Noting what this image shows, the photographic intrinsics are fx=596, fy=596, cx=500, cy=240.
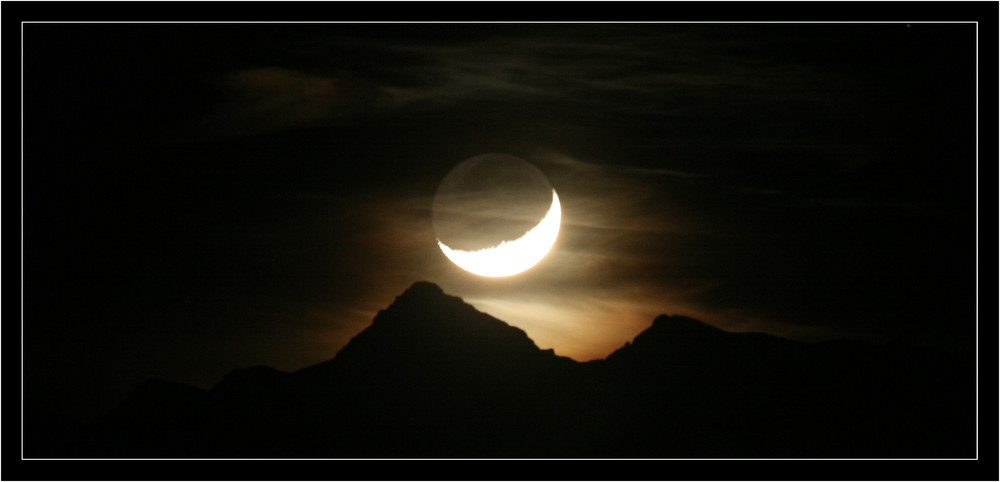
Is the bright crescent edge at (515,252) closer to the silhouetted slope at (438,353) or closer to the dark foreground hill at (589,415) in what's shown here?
the silhouetted slope at (438,353)

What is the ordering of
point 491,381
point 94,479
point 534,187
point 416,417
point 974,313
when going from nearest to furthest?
1. point 94,479
2. point 974,313
3. point 416,417
4. point 534,187
5. point 491,381

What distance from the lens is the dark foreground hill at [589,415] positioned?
506cm

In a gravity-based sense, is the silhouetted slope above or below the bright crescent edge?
below

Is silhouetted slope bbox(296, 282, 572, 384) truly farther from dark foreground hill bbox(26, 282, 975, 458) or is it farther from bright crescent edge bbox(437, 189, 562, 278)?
bright crescent edge bbox(437, 189, 562, 278)

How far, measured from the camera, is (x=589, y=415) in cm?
679

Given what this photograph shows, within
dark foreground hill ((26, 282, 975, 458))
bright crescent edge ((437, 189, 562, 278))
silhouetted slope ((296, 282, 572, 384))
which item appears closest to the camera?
dark foreground hill ((26, 282, 975, 458))

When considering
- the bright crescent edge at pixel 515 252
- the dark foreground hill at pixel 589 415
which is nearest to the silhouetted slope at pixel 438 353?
the dark foreground hill at pixel 589 415

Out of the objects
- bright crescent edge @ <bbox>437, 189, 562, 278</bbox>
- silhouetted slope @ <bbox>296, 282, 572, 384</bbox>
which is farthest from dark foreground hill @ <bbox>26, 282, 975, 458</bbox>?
bright crescent edge @ <bbox>437, 189, 562, 278</bbox>

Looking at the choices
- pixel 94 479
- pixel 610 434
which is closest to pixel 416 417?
Answer: pixel 610 434

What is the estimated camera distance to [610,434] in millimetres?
6000

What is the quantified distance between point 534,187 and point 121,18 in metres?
4.13

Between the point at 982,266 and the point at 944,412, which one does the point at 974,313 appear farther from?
the point at 944,412

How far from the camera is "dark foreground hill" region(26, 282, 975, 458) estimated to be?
506 centimetres

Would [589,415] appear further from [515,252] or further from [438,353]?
[438,353]
